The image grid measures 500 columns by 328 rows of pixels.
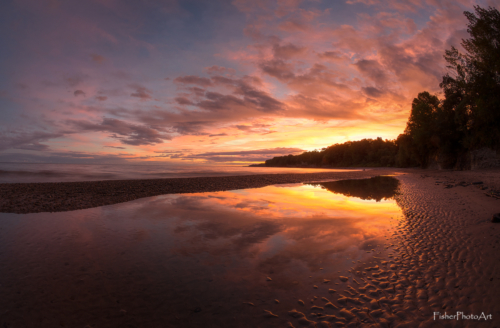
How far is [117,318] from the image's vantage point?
3.72 m

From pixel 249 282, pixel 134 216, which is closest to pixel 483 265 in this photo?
pixel 249 282

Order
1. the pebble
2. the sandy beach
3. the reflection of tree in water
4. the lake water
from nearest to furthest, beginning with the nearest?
the sandy beach → the pebble → the reflection of tree in water → the lake water

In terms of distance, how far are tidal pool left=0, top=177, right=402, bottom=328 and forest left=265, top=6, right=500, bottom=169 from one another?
19282 millimetres

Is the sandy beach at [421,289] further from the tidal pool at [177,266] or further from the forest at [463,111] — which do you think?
the forest at [463,111]

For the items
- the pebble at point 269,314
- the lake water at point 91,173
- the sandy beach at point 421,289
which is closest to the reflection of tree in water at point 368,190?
the sandy beach at point 421,289

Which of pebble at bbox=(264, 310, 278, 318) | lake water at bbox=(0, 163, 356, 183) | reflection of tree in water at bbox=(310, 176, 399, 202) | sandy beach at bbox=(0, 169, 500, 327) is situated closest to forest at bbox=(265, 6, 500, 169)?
reflection of tree in water at bbox=(310, 176, 399, 202)

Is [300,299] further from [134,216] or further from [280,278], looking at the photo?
[134,216]

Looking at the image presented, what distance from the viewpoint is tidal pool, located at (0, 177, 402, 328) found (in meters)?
3.85

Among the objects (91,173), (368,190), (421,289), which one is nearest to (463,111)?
(368,190)

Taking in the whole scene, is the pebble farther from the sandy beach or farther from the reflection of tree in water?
the reflection of tree in water

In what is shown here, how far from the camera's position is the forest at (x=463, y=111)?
18141 millimetres

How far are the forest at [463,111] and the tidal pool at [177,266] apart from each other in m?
19.3

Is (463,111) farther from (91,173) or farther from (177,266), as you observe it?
(91,173)

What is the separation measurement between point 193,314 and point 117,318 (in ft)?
4.23
